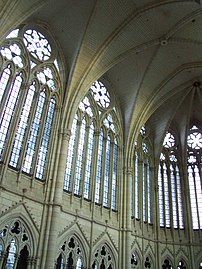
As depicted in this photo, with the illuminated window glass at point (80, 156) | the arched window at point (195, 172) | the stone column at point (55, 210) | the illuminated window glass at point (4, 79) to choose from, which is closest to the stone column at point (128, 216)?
the illuminated window glass at point (80, 156)

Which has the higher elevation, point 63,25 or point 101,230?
point 63,25

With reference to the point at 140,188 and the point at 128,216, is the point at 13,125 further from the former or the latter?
the point at 140,188

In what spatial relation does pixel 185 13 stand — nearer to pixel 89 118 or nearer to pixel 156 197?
pixel 89 118

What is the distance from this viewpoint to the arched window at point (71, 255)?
1733 centimetres

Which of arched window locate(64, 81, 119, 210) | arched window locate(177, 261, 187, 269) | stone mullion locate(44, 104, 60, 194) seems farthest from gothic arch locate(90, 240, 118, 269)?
arched window locate(177, 261, 187, 269)

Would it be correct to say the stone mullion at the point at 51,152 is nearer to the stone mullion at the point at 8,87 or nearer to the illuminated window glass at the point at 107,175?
the stone mullion at the point at 8,87

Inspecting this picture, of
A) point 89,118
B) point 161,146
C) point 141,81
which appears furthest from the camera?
point 161,146

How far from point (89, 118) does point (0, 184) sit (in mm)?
9060

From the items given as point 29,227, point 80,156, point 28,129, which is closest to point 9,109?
point 28,129

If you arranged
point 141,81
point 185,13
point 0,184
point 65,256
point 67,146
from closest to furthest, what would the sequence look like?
point 0,184
point 65,256
point 67,146
point 185,13
point 141,81

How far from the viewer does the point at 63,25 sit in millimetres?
21188

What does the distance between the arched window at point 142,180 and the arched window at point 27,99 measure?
8754 mm

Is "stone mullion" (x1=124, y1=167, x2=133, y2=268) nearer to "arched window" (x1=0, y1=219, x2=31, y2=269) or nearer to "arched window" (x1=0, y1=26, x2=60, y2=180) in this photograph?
"arched window" (x1=0, y1=26, x2=60, y2=180)

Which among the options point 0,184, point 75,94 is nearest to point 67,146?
point 75,94
